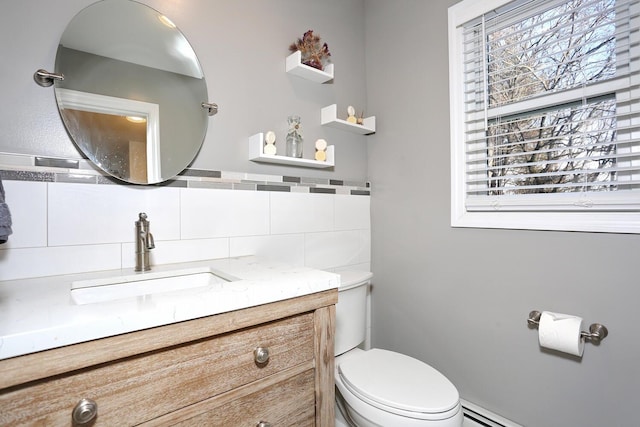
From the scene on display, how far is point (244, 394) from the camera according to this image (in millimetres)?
804

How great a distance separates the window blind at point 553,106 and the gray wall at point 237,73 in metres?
0.67

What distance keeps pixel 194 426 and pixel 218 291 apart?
0.30 m

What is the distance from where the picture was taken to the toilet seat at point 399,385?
3.40ft

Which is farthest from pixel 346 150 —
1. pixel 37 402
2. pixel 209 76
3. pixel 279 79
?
pixel 37 402

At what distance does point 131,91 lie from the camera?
3.76ft

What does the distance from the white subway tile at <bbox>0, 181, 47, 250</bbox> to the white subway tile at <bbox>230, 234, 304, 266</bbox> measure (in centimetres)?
62

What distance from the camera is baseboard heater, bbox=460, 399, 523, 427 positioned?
136 cm

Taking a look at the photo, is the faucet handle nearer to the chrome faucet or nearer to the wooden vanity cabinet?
the chrome faucet

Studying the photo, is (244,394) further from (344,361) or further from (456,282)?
(456,282)

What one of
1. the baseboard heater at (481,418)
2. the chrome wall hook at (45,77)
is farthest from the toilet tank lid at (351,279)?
the chrome wall hook at (45,77)

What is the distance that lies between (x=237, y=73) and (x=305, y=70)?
343 millimetres

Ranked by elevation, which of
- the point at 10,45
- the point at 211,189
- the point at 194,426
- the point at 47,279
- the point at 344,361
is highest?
the point at 10,45

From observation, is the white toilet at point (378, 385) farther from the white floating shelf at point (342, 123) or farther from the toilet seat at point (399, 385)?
the white floating shelf at point (342, 123)

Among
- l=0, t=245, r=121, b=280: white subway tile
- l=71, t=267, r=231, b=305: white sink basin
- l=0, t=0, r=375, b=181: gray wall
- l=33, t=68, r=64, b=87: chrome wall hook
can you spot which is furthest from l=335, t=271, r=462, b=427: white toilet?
l=33, t=68, r=64, b=87: chrome wall hook
